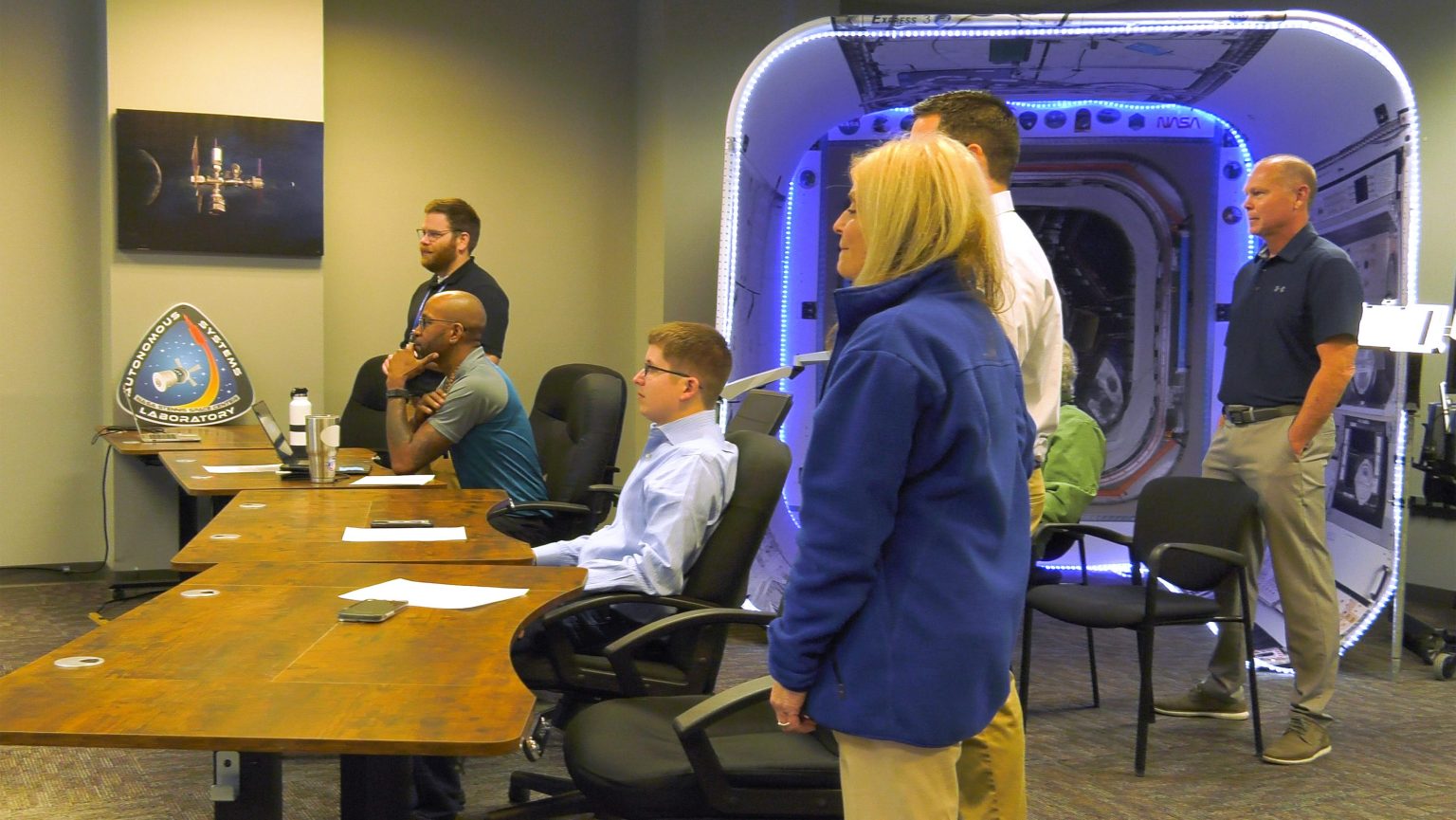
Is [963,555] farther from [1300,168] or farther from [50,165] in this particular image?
[50,165]

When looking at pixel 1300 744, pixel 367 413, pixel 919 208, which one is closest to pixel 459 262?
pixel 367 413

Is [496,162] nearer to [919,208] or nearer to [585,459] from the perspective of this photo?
[585,459]

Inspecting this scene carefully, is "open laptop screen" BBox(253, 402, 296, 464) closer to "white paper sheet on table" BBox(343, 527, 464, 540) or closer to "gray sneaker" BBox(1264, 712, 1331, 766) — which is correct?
"white paper sheet on table" BBox(343, 527, 464, 540)

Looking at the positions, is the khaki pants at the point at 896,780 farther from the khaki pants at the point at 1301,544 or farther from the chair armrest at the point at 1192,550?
the khaki pants at the point at 1301,544

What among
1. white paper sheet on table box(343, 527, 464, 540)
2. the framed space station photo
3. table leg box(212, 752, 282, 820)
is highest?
the framed space station photo

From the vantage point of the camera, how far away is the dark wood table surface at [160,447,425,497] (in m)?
3.59

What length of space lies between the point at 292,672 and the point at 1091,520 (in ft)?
15.4

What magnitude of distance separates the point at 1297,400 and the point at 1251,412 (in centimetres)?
14

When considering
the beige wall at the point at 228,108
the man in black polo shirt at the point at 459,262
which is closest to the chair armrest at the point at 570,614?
the man in black polo shirt at the point at 459,262

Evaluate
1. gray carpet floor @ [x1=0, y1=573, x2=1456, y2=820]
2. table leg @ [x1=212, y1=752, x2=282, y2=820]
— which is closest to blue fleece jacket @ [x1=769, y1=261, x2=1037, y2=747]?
table leg @ [x1=212, y1=752, x2=282, y2=820]

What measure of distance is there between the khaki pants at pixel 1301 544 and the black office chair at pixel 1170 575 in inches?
3.3

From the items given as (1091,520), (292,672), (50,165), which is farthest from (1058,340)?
(50,165)

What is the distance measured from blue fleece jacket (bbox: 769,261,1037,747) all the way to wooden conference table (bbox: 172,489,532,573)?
1.19 metres

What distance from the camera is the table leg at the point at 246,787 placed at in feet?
5.33
